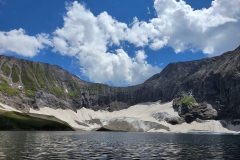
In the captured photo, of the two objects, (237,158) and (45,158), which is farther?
(237,158)

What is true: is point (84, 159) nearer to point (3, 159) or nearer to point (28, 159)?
point (28, 159)

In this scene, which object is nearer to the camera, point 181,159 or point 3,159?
point 3,159

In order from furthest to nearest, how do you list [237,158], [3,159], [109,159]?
[237,158]
[109,159]
[3,159]

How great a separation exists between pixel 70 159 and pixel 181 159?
65.7 ft

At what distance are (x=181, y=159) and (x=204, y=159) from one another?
4.40m

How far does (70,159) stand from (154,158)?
50.4ft

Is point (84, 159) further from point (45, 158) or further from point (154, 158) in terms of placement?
point (154, 158)

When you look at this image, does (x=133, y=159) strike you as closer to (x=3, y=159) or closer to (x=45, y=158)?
(x=45, y=158)

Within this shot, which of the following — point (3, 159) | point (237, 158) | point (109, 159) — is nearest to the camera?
point (3, 159)

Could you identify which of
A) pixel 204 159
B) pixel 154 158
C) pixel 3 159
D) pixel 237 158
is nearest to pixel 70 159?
pixel 3 159

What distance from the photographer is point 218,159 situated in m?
49.7

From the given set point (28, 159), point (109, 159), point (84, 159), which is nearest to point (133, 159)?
point (109, 159)

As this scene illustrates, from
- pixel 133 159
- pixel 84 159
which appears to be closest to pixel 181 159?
pixel 133 159

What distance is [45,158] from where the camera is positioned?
46562 millimetres
